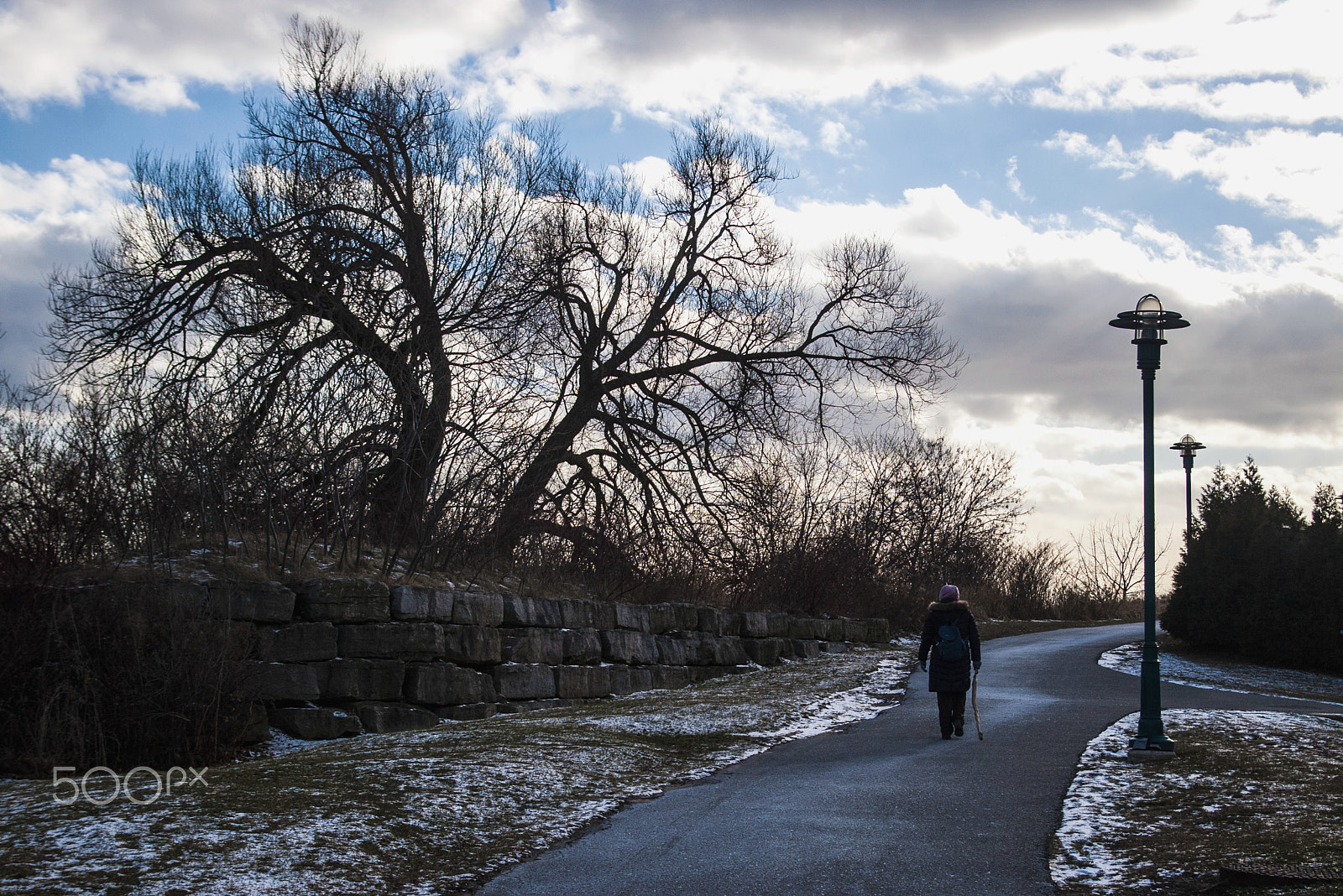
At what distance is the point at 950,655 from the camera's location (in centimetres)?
1071

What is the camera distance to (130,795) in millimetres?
6785

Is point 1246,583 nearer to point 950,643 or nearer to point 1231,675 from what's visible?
point 1231,675

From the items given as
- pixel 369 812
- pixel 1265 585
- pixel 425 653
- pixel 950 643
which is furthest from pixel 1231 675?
pixel 369 812

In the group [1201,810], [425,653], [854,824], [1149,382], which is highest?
[1149,382]

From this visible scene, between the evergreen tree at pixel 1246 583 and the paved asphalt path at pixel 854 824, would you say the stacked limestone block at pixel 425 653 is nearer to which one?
the paved asphalt path at pixel 854 824

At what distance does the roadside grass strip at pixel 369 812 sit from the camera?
5383 mm

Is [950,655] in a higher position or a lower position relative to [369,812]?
higher

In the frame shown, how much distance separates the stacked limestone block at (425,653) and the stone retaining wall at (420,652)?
0.5 inches

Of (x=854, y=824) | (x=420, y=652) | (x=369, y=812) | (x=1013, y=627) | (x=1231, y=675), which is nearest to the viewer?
(x=369, y=812)

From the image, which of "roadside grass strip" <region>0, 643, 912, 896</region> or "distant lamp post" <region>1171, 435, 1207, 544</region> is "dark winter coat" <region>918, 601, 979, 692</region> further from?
"distant lamp post" <region>1171, 435, 1207, 544</region>

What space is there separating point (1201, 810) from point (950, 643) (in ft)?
12.9

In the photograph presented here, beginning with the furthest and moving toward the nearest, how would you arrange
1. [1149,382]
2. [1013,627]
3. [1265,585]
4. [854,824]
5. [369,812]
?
[1013,627] < [1265,585] < [1149,382] < [854,824] < [369,812]

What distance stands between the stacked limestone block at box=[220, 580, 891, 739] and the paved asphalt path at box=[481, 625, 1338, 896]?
166 inches

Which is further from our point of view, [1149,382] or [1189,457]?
[1189,457]
